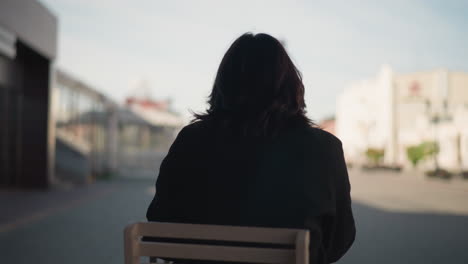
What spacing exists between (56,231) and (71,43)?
8843 millimetres

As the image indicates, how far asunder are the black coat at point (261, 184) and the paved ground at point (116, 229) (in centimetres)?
335

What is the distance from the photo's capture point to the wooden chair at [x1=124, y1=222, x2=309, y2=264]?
3.59 feet

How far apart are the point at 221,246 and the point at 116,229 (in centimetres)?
558

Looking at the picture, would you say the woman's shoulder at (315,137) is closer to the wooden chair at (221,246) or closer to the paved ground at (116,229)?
the wooden chair at (221,246)

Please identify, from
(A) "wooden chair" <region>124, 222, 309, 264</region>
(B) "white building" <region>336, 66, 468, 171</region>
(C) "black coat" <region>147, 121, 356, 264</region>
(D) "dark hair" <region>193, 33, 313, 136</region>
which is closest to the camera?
(A) "wooden chair" <region>124, 222, 309, 264</region>

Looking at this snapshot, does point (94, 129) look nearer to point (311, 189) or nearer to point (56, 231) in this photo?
point (56, 231)

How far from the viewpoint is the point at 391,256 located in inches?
189

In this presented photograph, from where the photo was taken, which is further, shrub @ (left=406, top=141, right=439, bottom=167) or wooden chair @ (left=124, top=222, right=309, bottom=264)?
shrub @ (left=406, top=141, right=439, bottom=167)

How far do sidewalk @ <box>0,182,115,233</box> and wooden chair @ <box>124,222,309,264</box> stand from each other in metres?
5.88

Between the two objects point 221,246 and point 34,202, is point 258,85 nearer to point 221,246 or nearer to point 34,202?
point 221,246

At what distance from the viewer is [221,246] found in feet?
3.82

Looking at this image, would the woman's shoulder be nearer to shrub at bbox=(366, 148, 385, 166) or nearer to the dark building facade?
the dark building facade

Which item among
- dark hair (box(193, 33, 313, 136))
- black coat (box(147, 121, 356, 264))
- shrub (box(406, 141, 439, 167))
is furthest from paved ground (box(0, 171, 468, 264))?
shrub (box(406, 141, 439, 167))

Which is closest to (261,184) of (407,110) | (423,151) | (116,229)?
(116,229)
